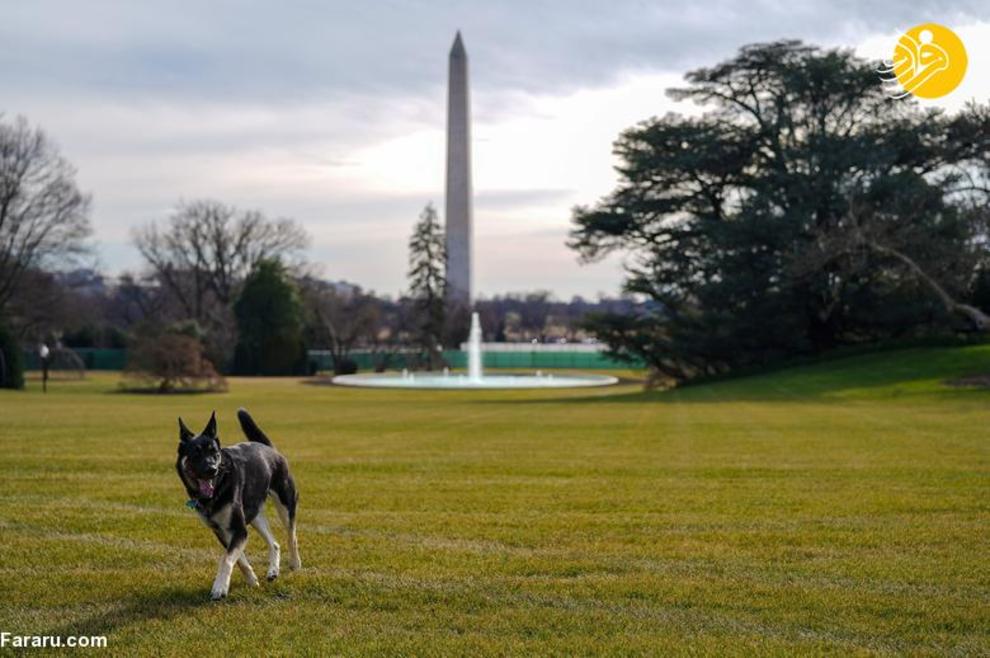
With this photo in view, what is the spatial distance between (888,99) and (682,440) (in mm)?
32375

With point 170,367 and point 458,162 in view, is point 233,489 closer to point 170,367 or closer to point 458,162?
point 170,367

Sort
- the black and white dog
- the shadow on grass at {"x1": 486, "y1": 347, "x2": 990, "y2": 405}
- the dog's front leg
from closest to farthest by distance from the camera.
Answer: the black and white dog < the dog's front leg < the shadow on grass at {"x1": 486, "y1": 347, "x2": 990, "y2": 405}

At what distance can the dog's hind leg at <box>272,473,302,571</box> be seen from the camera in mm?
7895

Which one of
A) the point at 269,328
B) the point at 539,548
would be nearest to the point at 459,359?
the point at 269,328

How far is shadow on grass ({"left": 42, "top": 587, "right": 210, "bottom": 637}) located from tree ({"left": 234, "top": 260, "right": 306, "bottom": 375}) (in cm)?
6476

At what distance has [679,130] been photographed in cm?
4909

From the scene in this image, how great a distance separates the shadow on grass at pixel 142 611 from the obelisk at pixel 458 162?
60962mm

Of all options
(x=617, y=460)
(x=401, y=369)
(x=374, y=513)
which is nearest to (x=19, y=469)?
(x=374, y=513)

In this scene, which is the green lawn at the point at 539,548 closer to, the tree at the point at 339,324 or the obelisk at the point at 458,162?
the obelisk at the point at 458,162

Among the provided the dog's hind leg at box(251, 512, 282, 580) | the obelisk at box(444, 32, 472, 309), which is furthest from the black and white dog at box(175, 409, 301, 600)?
the obelisk at box(444, 32, 472, 309)

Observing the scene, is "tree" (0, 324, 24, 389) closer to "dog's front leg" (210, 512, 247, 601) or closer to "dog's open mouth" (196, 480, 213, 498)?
"dog's front leg" (210, 512, 247, 601)

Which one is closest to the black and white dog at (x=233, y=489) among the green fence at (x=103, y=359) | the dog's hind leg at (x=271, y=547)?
the dog's hind leg at (x=271, y=547)

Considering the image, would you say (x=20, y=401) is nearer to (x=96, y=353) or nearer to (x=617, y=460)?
(x=617, y=460)

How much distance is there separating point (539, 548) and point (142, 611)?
3382 millimetres
